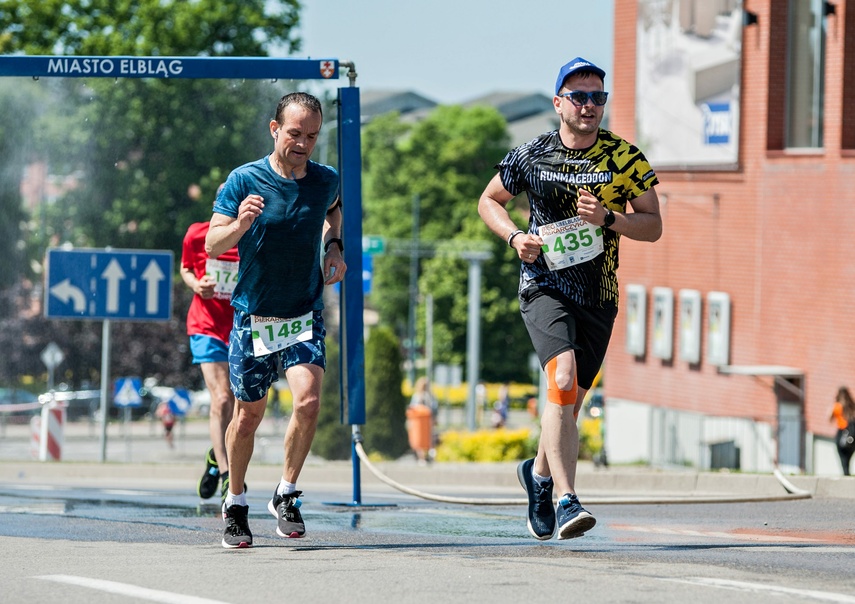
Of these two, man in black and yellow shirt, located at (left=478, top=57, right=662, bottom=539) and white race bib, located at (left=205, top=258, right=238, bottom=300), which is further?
white race bib, located at (left=205, top=258, right=238, bottom=300)

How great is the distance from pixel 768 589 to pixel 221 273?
5103mm

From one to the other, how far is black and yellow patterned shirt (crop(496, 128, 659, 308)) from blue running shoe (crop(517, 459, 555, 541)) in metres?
0.87

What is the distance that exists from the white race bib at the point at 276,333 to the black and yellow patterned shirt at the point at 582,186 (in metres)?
1.09

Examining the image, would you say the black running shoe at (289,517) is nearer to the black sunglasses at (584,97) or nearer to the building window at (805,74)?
the black sunglasses at (584,97)

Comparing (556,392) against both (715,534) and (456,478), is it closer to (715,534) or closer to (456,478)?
(715,534)

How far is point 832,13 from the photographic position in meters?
35.8

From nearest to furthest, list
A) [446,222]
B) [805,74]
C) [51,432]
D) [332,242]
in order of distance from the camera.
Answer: [332,242] < [51,432] < [805,74] < [446,222]

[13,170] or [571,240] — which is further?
[13,170]

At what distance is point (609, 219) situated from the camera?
7.85 meters

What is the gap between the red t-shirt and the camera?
34.7 ft

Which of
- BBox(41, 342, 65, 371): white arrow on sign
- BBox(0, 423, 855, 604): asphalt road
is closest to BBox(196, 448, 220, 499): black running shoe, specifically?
BBox(0, 423, 855, 604): asphalt road

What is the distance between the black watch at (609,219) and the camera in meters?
7.84

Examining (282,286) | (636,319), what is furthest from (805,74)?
(282,286)

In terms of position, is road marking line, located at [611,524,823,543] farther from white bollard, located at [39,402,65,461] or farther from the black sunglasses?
white bollard, located at [39,402,65,461]
